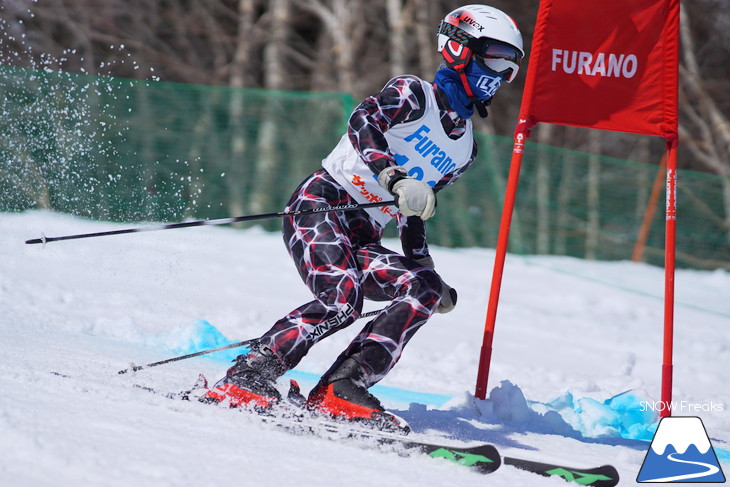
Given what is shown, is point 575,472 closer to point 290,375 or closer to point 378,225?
point 378,225

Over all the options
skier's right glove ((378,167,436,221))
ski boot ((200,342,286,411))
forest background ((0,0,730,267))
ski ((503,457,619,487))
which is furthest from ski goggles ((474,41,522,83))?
forest background ((0,0,730,267))

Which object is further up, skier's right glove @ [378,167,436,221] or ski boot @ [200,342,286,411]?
skier's right glove @ [378,167,436,221]

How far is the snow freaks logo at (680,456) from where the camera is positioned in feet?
9.68

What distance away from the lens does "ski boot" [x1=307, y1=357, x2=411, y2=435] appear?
3.00 meters

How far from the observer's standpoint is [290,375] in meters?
4.88

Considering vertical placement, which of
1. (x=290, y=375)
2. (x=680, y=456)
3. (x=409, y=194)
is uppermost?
(x=409, y=194)

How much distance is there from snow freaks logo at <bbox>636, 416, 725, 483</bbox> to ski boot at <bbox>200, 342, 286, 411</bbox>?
4.40ft

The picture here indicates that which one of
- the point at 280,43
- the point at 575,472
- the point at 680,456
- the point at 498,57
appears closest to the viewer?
the point at 575,472

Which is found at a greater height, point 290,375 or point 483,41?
point 483,41

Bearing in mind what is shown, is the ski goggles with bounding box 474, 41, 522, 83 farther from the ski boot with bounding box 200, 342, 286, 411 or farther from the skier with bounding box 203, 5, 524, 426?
the ski boot with bounding box 200, 342, 286, 411

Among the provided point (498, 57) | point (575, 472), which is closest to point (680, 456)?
point (575, 472)

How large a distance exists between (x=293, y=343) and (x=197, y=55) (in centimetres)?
1651

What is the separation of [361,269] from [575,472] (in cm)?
115

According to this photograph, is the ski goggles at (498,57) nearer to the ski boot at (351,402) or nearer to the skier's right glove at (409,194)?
the skier's right glove at (409,194)
